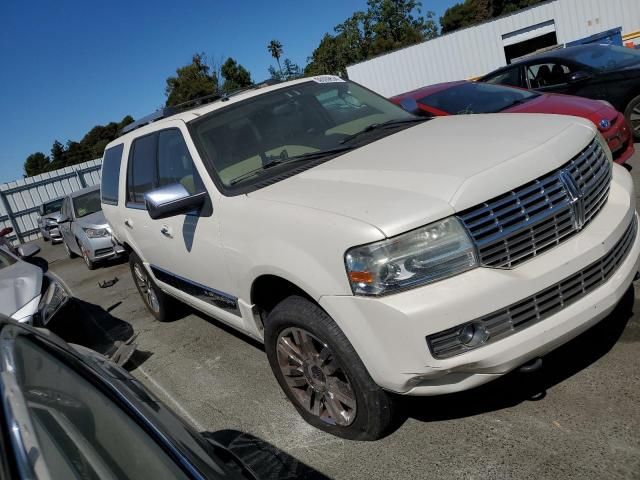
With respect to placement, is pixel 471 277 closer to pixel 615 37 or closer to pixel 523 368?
pixel 523 368

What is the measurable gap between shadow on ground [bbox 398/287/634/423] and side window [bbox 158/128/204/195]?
74.4 inches

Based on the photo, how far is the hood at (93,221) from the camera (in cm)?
1034

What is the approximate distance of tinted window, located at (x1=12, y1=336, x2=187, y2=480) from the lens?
1.28m

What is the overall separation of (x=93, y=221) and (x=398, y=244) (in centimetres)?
941

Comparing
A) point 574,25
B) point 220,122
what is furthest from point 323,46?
point 220,122

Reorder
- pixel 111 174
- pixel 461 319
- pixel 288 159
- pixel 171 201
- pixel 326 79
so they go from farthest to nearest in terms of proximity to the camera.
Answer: pixel 111 174
pixel 326 79
pixel 288 159
pixel 171 201
pixel 461 319

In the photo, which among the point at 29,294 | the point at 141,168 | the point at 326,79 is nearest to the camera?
the point at 326,79

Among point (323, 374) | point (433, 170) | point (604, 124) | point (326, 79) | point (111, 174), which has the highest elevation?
point (326, 79)

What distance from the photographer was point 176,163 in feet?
13.1

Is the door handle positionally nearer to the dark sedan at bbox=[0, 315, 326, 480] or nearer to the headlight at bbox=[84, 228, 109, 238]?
the dark sedan at bbox=[0, 315, 326, 480]

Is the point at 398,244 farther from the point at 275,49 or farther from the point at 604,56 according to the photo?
the point at 275,49

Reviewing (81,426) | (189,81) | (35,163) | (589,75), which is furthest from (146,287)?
(35,163)

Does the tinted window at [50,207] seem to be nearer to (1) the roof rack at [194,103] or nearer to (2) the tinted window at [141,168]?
(1) the roof rack at [194,103]

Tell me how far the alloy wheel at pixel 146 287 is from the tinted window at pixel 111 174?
727 millimetres
